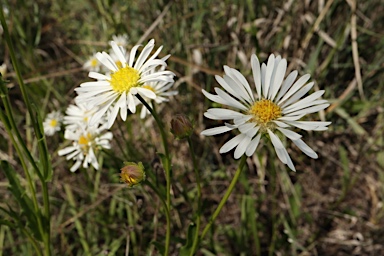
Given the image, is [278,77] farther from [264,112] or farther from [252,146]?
[252,146]

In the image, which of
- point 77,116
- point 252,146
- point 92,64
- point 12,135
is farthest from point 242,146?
point 92,64

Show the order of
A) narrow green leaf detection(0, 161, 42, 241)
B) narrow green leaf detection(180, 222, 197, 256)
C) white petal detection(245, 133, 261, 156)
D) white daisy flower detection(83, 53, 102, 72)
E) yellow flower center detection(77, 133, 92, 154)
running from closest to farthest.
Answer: white petal detection(245, 133, 261, 156)
narrow green leaf detection(180, 222, 197, 256)
narrow green leaf detection(0, 161, 42, 241)
yellow flower center detection(77, 133, 92, 154)
white daisy flower detection(83, 53, 102, 72)

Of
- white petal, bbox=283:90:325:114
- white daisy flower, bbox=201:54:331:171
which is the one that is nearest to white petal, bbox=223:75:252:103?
white daisy flower, bbox=201:54:331:171

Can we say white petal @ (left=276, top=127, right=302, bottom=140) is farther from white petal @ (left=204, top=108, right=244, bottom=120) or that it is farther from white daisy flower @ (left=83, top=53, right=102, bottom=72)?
white daisy flower @ (left=83, top=53, right=102, bottom=72)

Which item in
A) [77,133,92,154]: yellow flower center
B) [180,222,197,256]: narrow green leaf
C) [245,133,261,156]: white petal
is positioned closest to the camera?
[245,133,261,156]: white petal

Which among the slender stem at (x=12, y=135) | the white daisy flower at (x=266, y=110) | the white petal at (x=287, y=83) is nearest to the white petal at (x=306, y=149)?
the white daisy flower at (x=266, y=110)

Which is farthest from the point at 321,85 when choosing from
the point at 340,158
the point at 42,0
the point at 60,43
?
the point at 42,0
